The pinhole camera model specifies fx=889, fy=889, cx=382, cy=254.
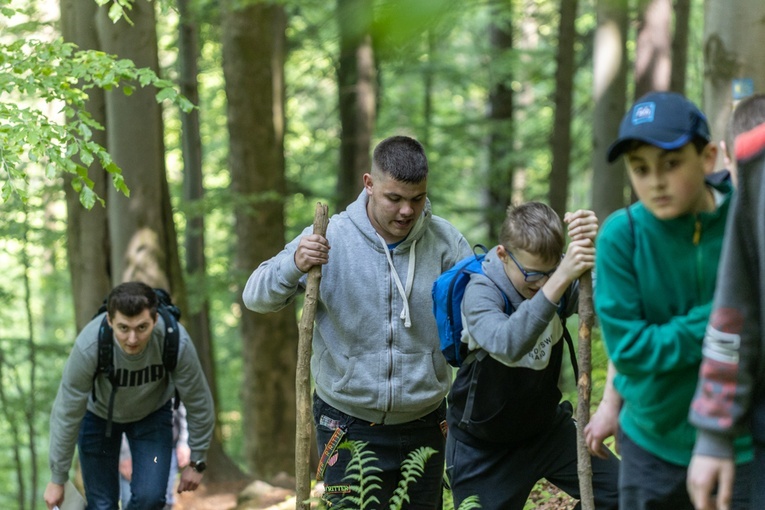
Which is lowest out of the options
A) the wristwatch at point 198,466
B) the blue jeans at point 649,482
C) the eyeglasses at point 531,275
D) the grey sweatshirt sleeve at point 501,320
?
the wristwatch at point 198,466

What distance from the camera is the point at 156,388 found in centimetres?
618

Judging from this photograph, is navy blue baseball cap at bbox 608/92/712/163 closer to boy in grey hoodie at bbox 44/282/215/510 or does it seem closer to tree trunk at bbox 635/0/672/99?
boy in grey hoodie at bbox 44/282/215/510

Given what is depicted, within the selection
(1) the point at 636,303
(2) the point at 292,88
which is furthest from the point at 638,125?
(2) the point at 292,88

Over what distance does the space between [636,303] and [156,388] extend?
4.09m

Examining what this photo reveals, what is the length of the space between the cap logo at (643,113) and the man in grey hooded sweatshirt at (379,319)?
1639 millimetres

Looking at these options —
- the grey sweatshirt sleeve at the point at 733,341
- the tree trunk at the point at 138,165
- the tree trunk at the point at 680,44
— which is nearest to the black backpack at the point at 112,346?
the tree trunk at the point at 138,165

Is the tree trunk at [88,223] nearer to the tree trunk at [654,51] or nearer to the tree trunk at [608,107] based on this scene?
the tree trunk at [608,107]

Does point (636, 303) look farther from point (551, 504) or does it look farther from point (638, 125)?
point (551, 504)

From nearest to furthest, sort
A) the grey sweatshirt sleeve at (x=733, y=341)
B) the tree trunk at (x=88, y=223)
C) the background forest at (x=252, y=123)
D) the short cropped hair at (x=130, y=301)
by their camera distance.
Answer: the grey sweatshirt sleeve at (x=733, y=341), the background forest at (x=252, y=123), the short cropped hair at (x=130, y=301), the tree trunk at (x=88, y=223)

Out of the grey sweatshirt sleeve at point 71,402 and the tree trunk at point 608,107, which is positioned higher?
the tree trunk at point 608,107

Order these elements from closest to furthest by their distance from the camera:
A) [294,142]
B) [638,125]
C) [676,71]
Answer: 1. [638,125]
2. [676,71]
3. [294,142]

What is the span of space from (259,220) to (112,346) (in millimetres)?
6635

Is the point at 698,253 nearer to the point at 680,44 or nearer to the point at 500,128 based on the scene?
the point at 680,44

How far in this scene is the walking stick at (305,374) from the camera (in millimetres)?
4414
